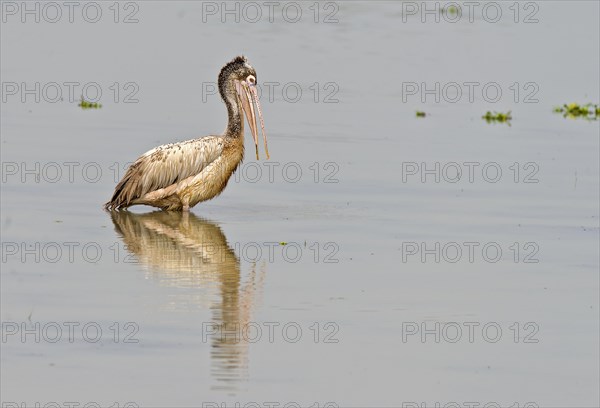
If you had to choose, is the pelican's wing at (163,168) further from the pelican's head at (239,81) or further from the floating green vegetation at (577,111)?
the floating green vegetation at (577,111)

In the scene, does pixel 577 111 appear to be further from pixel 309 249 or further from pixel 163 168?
pixel 309 249

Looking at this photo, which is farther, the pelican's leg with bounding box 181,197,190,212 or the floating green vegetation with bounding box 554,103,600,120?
the floating green vegetation with bounding box 554,103,600,120

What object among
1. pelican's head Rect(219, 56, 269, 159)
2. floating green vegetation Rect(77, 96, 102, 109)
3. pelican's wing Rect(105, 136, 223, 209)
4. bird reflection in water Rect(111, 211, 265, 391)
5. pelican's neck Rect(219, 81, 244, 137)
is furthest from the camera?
floating green vegetation Rect(77, 96, 102, 109)

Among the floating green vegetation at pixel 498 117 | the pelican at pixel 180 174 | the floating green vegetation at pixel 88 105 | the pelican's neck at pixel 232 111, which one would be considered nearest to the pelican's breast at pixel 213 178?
the pelican at pixel 180 174

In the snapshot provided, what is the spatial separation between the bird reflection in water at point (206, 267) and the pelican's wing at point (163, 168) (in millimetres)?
251

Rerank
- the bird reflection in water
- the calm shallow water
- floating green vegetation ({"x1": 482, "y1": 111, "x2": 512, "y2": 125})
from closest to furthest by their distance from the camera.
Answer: the calm shallow water
the bird reflection in water
floating green vegetation ({"x1": 482, "y1": 111, "x2": 512, "y2": 125})

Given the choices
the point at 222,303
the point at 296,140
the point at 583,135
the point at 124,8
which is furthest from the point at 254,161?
the point at 124,8

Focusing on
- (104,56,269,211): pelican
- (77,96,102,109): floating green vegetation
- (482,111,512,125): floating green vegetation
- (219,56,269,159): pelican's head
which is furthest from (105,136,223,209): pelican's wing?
(482,111,512,125): floating green vegetation

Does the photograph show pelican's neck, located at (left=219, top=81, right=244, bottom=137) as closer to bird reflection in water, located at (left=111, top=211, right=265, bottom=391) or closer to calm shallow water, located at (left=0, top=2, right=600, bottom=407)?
calm shallow water, located at (left=0, top=2, right=600, bottom=407)

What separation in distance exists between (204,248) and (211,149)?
9.23 ft

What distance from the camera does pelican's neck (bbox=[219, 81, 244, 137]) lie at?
18.1 meters

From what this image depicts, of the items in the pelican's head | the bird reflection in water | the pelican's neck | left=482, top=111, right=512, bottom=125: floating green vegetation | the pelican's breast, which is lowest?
the bird reflection in water

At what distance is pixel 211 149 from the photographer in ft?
58.0

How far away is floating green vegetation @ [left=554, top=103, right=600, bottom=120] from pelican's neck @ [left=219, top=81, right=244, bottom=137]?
8908 millimetres
